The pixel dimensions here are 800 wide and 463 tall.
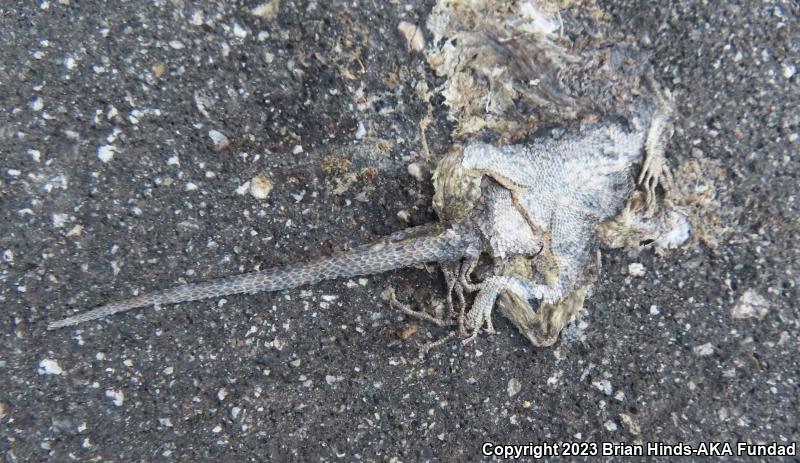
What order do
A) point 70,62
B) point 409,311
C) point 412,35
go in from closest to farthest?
point 70,62
point 412,35
point 409,311

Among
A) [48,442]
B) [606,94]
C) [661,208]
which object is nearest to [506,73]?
[606,94]

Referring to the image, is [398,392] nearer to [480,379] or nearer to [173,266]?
[480,379]

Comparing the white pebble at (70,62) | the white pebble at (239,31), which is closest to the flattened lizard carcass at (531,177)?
the white pebble at (239,31)

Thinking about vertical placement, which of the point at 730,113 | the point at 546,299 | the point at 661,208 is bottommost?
the point at 546,299

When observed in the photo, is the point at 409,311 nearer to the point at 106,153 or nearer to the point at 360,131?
the point at 360,131

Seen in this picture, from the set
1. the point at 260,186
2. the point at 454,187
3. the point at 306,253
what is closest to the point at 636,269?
the point at 454,187

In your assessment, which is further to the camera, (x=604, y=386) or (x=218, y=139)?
(x=604, y=386)

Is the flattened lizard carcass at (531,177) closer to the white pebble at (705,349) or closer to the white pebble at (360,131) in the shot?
the white pebble at (360,131)
